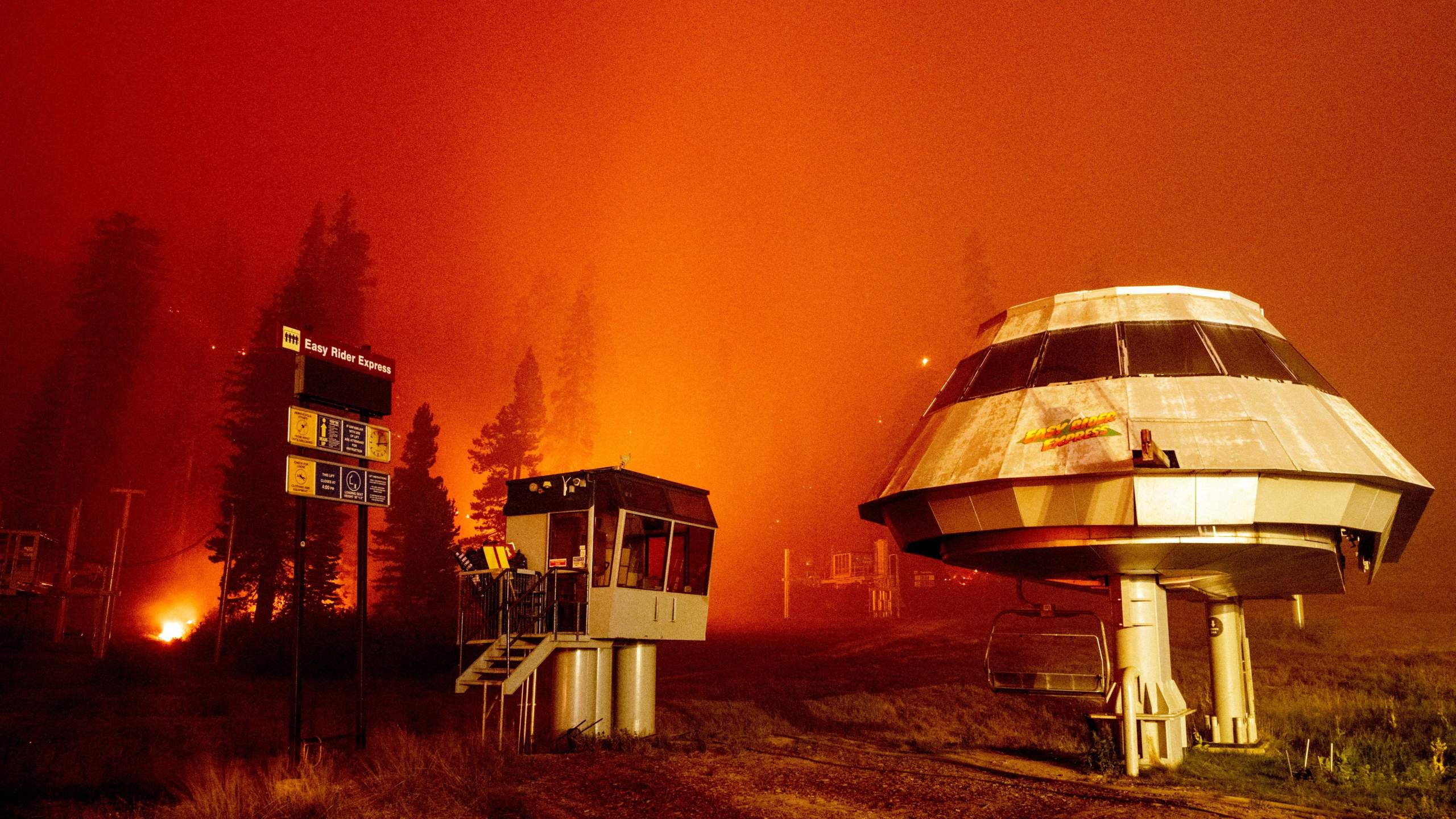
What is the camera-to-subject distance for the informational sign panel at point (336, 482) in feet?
56.0

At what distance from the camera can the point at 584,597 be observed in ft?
64.1

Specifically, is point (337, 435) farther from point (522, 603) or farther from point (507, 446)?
point (507, 446)

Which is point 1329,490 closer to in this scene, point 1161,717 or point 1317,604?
point 1161,717

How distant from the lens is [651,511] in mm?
20469

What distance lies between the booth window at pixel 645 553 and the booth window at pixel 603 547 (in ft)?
1.85

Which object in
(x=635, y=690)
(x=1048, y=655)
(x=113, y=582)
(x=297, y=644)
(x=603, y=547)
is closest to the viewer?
(x=297, y=644)

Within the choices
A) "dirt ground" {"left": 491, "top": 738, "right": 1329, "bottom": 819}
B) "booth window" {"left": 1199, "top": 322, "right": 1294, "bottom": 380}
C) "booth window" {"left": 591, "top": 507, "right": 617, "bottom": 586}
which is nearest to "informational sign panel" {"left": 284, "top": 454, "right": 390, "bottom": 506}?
"booth window" {"left": 591, "top": 507, "right": 617, "bottom": 586}

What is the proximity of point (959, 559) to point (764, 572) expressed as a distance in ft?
316

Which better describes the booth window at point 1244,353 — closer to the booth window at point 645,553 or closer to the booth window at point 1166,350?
the booth window at point 1166,350

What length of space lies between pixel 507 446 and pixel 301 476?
2234 inches

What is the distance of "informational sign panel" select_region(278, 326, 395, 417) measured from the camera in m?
18.0

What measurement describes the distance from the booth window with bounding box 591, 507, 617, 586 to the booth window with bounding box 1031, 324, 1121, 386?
932cm

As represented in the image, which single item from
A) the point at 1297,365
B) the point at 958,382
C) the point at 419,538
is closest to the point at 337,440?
the point at 958,382

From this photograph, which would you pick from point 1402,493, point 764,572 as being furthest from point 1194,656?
point 764,572
